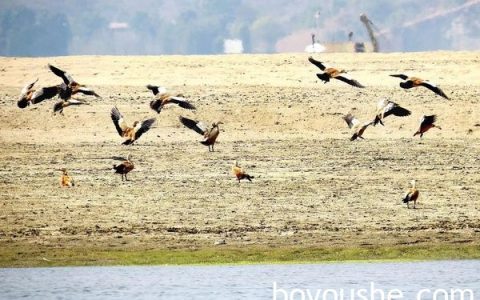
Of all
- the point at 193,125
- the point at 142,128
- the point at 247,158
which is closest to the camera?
the point at 193,125

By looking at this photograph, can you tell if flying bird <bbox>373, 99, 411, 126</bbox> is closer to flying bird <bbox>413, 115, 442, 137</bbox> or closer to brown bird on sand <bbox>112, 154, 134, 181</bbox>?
flying bird <bbox>413, 115, 442, 137</bbox>

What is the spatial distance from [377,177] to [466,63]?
1065 centimetres

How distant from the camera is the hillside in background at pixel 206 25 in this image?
95312 millimetres

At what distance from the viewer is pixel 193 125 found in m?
38.9

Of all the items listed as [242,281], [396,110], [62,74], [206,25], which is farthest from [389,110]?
[206,25]

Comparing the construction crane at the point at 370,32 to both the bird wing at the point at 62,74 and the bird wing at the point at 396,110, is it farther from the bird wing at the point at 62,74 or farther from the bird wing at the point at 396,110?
the bird wing at the point at 62,74

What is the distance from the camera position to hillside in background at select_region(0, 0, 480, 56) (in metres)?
95.3

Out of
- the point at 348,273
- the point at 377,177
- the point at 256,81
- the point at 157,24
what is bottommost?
the point at 348,273

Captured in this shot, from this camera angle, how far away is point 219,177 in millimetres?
39375

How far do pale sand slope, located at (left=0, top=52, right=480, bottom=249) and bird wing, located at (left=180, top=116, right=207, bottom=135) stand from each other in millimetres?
832

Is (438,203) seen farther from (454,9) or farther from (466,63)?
(454,9)

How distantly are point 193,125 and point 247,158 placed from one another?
275 centimetres

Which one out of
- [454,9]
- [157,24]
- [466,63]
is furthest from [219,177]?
[454,9]

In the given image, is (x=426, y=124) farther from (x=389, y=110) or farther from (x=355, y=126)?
(x=355, y=126)
